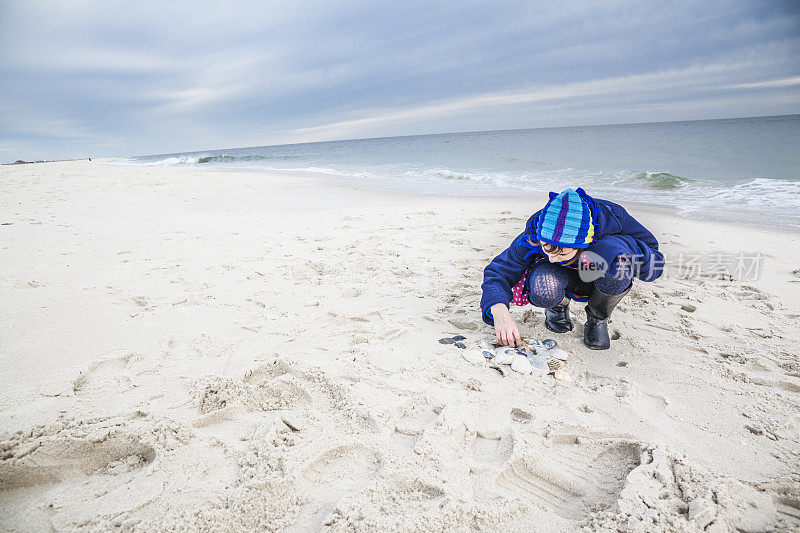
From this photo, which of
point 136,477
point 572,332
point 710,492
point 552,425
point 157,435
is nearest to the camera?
point 710,492

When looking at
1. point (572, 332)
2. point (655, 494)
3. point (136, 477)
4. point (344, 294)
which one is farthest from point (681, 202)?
point (136, 477)

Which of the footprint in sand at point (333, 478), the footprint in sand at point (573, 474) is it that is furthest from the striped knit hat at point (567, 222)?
the footprint in sand at point (333, 478)

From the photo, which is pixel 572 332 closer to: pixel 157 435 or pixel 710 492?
pixel 710 492

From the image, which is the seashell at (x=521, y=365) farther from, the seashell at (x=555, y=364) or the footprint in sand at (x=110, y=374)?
the footprint in sand at (x=110, y=374)

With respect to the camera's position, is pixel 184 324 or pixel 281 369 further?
pixel 184 324

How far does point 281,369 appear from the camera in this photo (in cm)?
209

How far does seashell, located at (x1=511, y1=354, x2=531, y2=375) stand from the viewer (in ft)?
6.85

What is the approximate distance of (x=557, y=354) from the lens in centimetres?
223

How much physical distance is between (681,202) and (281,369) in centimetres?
796

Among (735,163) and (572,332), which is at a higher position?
(735,163)

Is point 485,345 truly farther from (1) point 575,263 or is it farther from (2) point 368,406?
(2) point 368,406

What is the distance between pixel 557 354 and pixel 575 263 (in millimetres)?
529

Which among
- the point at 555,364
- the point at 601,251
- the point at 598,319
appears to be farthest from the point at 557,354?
the point at 601,251

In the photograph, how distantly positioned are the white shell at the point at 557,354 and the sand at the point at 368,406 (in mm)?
95
